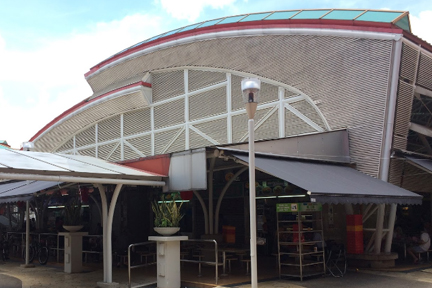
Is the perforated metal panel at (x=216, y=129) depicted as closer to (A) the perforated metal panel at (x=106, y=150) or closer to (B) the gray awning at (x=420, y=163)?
(A) the perforated metal panel at (x=106, y=150)

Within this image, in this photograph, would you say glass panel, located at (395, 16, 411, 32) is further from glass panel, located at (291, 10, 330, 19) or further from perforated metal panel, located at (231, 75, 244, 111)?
perforated metal panel, located at (231, 75, 244, 111)

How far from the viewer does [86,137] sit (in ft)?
84.6

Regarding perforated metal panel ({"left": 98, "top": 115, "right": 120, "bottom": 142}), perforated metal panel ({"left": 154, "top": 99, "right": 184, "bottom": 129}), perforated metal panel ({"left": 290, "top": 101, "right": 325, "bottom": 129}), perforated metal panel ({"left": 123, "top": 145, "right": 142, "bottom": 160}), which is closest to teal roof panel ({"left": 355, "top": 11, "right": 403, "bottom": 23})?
perforated metal panel ({"left": 290, "top": 101, "right": 325, "bottom": 129})

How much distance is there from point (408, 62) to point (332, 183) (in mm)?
5419

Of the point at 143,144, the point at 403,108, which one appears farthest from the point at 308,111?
the point at 143,144

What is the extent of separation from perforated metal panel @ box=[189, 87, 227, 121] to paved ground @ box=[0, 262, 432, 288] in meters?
7.19

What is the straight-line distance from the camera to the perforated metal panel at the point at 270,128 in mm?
16156

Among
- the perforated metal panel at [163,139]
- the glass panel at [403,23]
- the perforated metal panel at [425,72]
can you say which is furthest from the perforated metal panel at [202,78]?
the perforated metal panel at [425,72]

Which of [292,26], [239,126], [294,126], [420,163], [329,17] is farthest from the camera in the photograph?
[239,126]

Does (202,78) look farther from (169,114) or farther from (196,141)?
(196,141)

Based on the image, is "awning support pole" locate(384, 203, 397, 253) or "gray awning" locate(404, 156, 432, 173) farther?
"awning support pole" locate(384, 203, 397, 253)

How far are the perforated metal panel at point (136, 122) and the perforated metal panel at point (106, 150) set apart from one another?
3.84 feet

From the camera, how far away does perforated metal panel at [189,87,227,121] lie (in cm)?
1825

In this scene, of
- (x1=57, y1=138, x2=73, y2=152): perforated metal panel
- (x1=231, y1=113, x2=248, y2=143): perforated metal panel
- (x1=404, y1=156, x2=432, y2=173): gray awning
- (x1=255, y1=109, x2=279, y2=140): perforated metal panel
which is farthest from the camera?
(x1=57, y1=138, x2=73, y2=152): perforated metal panel
